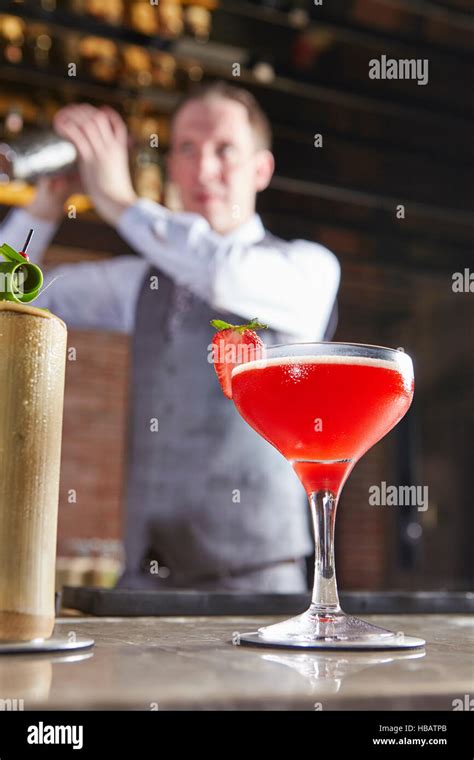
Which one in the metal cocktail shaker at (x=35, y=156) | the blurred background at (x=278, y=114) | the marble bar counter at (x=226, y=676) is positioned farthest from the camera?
the metal cocktail shaker at (x=35, y=156)

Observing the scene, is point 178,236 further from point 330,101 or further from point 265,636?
point 265,636

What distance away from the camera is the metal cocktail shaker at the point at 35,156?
2791 mm

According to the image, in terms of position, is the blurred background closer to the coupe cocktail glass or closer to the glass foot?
the coupe cocktail glass

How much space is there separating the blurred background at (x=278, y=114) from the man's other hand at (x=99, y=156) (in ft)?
0.21

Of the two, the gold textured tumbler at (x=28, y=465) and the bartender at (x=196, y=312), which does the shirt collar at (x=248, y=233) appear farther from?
the gold textured tumbler at (x=28, y=465)

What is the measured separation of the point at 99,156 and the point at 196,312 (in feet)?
2.29

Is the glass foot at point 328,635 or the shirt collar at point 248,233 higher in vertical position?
the shirt collar at point 248,233

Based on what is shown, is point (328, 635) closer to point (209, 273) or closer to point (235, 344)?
point (235, 344)

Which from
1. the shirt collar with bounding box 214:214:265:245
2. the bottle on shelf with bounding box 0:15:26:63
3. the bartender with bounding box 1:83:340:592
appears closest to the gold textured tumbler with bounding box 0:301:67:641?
the bartender with bounding box 1:83:340:592

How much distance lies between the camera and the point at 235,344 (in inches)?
30.3

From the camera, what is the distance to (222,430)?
8.98ft

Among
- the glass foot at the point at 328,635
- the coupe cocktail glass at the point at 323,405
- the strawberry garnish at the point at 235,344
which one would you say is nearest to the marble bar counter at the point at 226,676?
the glass foot at the point at 328,635

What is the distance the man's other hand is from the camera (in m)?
2.95
